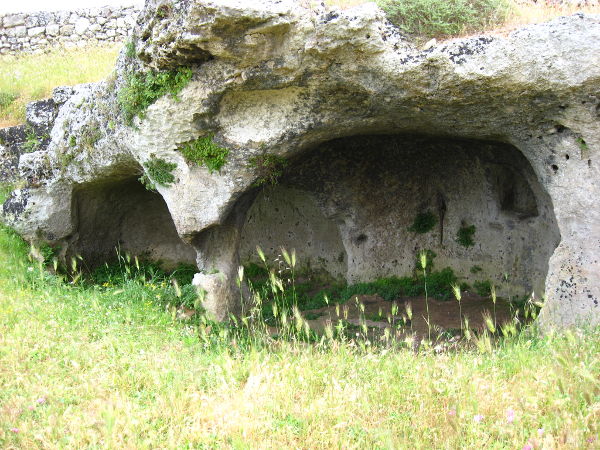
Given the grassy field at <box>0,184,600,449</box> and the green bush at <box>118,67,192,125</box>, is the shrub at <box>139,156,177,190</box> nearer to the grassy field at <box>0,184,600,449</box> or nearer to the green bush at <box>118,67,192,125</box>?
the green bush at <box>118,67,192,125</box>

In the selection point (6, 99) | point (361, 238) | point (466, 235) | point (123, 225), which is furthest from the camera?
point (6, 99)

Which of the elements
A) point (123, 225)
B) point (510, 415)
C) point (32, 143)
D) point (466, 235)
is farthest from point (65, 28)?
point (510, 415)

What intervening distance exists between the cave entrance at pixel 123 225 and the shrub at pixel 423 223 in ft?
14.1

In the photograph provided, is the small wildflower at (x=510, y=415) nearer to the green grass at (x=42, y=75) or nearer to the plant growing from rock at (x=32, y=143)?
the plant growing from rock at (x=32, y=143)

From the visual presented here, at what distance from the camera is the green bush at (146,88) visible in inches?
300

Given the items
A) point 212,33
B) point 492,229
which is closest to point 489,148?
point 492,229

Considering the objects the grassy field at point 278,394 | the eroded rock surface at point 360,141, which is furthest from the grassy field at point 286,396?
the eroded rock surface at point 360,141

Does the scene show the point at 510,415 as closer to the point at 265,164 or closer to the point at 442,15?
the point at 265,164

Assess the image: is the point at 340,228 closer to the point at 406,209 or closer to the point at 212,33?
the point at 406,209

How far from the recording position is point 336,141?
10.5 m

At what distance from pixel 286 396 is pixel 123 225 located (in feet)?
24.6

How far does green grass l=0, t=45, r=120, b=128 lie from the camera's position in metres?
13.6

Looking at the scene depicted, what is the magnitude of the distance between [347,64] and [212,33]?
1507mm

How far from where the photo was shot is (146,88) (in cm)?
792
